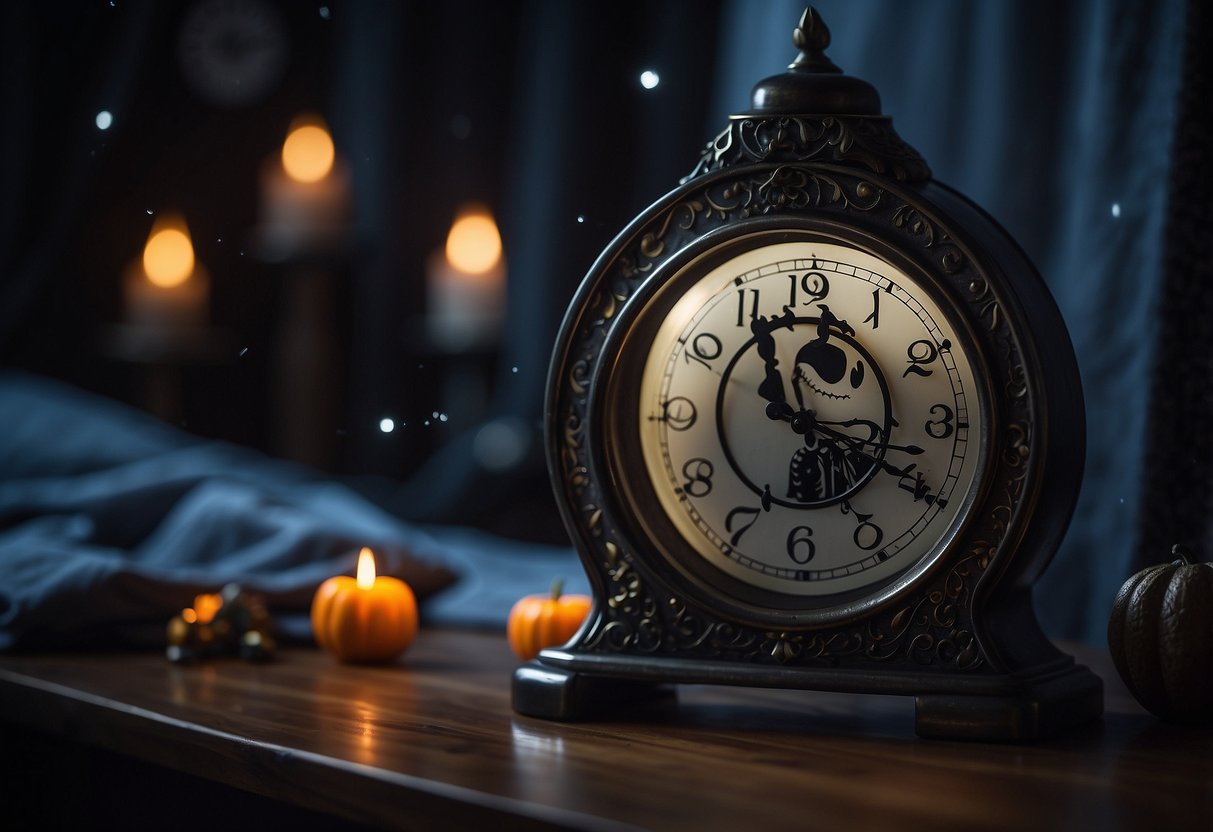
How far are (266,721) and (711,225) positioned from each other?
0.41 m

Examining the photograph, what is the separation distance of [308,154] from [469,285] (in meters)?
0.28

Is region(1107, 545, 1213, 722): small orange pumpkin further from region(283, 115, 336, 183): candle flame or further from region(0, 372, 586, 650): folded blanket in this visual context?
region(283, 115, 336, 183): candle flame

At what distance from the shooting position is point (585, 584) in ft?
5.09

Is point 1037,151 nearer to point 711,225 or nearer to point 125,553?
point 711,225

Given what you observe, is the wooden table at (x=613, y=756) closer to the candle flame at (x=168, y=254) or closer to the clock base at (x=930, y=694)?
the clock base at (x=930, y=694)

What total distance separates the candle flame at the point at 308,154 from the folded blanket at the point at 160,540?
392 millimetres

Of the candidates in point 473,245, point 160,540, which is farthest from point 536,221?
point 160,540

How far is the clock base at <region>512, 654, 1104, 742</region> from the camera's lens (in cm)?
77

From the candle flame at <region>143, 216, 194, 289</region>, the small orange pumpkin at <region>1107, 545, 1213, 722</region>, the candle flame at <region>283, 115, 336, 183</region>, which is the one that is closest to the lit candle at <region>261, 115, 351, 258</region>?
the candle flame at <region>283, 115, 336, 183</region>

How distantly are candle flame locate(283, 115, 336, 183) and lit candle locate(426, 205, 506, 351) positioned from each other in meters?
0.20

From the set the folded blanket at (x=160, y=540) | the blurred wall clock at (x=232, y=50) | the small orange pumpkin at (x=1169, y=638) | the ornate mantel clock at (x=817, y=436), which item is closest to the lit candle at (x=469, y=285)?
the folded blanket at (x=160, y=540)

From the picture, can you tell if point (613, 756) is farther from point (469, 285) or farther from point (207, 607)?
point (469, 285)

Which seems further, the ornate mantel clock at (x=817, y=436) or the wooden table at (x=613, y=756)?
the ornate mantel clock at (x=817, y=436)

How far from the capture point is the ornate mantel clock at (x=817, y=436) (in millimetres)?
780
